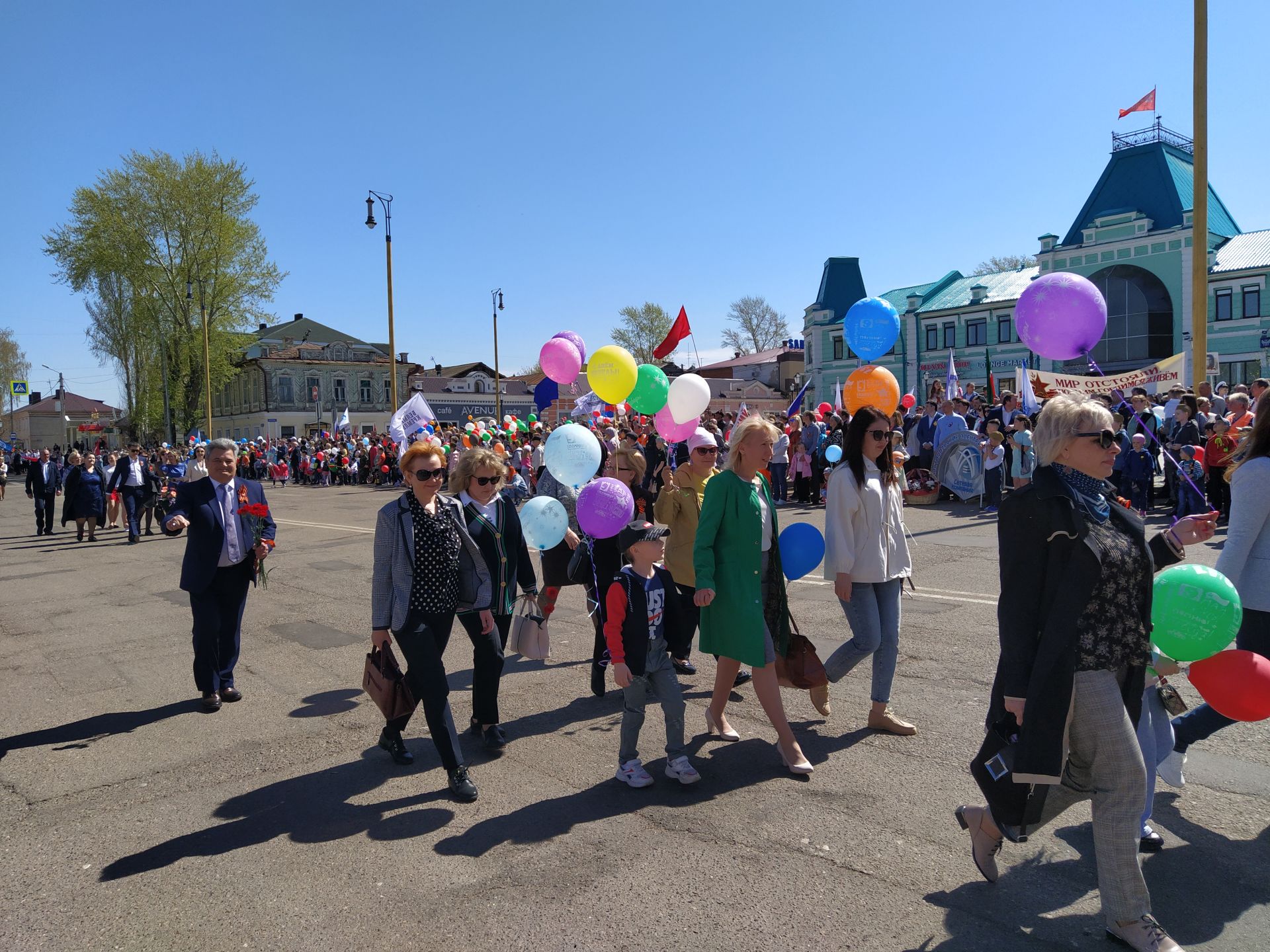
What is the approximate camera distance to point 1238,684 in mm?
3229

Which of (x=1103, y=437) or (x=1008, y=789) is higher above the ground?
(x=1103, y=437)

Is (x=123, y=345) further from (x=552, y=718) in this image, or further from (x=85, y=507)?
(x=552, y=718)

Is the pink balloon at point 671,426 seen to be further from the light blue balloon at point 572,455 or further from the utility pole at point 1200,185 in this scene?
the utility pole at point 1200,185

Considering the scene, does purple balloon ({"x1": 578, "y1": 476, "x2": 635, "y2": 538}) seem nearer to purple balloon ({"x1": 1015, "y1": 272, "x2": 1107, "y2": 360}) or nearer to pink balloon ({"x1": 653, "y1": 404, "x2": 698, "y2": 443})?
pink balloon ({"x1": 653, "y1": 404, "x2": 698, "y2": 443})

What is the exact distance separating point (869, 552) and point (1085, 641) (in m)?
2.04

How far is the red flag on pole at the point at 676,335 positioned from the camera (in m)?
10.8

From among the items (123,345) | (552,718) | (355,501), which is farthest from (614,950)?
(123,345)

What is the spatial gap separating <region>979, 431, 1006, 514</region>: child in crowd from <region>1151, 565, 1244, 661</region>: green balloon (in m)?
12.5

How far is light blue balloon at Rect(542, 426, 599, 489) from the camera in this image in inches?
245

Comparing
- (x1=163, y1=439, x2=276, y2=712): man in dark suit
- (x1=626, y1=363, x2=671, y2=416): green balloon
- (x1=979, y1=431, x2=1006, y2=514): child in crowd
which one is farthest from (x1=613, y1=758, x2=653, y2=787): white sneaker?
(x1=979, y1=431, x2=1006, y2=514): child in crowd

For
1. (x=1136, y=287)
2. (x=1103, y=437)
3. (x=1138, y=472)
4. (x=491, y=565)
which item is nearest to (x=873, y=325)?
(x=491, y=565)

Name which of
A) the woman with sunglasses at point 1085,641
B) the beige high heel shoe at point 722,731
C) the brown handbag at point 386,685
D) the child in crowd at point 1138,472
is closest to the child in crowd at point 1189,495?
the child in crowd at point 1138,472

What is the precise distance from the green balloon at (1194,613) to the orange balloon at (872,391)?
117 inches

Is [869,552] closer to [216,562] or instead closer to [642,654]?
[642,654]
